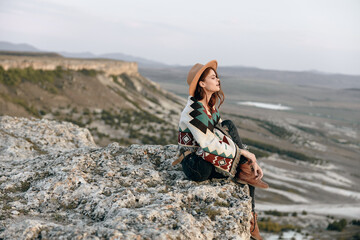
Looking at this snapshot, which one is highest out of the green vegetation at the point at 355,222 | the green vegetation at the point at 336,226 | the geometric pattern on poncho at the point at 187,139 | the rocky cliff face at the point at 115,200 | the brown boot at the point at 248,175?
the geometric pattern on poncho at the point at 187,139

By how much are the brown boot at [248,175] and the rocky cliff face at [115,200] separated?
0.56 ft

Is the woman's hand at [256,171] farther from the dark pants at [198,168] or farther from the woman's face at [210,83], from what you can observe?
the woman's face at [210,83]

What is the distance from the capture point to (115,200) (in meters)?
3.59

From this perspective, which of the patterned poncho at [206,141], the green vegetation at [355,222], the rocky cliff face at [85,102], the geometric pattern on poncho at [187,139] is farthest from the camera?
the rocky cliff face at [85,102]

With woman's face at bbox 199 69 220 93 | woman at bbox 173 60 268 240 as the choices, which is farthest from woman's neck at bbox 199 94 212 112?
woman's face at bbox 199 69 220 93

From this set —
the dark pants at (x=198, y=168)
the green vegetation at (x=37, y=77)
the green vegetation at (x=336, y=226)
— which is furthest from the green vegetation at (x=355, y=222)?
the green vegetation at (x=37, y=77)

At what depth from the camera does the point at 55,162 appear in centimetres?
488

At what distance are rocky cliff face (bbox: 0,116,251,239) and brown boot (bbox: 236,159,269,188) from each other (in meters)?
0.17

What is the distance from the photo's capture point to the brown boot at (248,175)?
4.32 meters

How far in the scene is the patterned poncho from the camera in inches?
159

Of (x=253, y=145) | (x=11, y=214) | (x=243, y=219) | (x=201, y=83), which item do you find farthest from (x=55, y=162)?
(x=253, y=145)

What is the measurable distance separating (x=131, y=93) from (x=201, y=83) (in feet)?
147

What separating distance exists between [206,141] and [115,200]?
149cm

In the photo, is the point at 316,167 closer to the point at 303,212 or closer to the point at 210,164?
the point at 303,212
